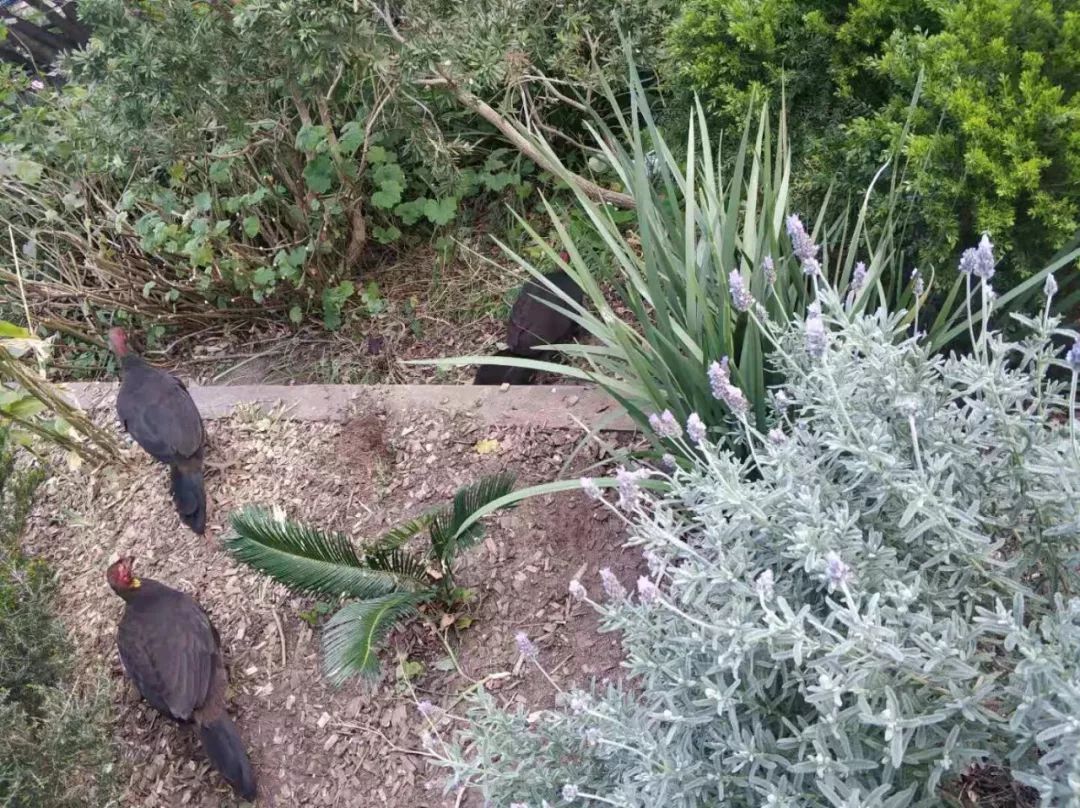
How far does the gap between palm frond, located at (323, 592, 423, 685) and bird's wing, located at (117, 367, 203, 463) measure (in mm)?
1256

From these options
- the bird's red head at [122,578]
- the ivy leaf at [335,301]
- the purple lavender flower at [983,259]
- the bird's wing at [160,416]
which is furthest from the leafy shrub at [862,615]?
the ivy leaf at [335,301]

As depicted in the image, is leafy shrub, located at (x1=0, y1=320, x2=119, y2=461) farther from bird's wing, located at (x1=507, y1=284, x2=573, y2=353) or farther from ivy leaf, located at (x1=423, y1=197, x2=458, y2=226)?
ivy leaf, located at (x1=423, y1=197, x2=458, y2=226)

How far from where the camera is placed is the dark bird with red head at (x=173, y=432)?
346 centimetres

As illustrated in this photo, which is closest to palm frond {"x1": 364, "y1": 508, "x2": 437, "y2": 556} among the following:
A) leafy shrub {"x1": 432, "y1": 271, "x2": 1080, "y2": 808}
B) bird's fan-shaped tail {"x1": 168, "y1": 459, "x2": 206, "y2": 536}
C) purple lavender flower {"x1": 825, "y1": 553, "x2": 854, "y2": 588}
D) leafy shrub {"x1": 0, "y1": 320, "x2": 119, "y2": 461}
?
leafy shrub {"x1": 432, "y1": 271, "x2": 1080, "y2": 808}

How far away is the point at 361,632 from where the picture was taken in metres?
2.43

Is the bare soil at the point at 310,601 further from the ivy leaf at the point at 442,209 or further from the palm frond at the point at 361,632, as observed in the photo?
the ivy leaf at the point at 442,209

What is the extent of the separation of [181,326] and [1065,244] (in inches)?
170

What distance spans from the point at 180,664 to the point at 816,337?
2.30 metres

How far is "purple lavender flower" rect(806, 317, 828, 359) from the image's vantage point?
149cm

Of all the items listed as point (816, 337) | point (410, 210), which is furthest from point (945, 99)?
point (410, 210)

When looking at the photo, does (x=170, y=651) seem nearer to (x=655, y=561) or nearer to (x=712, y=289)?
(x=655, y=561)

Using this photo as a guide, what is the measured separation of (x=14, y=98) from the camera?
5.41m

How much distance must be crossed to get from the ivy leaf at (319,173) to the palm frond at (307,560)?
6.72 ft

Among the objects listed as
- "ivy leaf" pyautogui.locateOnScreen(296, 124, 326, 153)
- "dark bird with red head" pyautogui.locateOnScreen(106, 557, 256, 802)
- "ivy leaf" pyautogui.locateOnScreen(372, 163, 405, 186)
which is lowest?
"dark bird with red head" pyautogui.locateOnScreen(106, 557, 256, 802)
